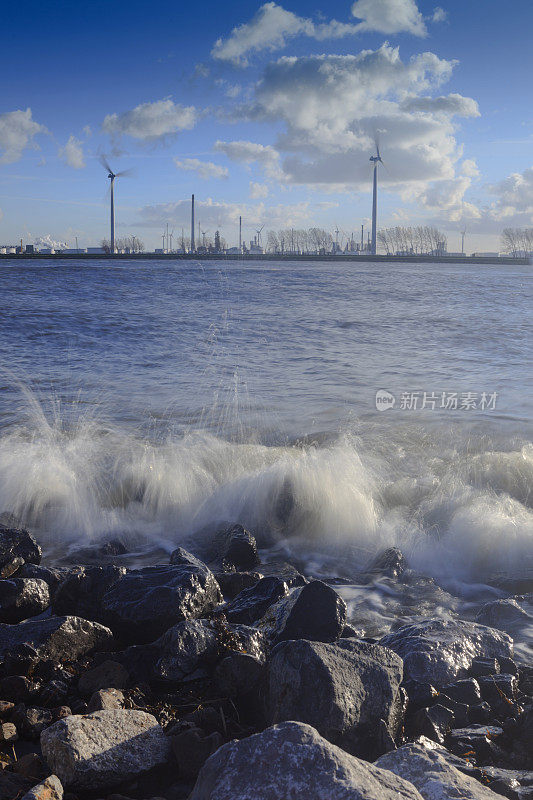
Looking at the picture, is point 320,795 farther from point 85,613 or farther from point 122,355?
point 122,355

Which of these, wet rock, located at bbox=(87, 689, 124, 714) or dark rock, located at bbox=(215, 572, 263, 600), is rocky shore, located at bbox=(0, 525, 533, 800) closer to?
wet rock, located at bbox=(87, 689, 124, 714)

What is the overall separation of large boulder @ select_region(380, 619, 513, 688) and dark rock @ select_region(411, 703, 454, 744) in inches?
8.4

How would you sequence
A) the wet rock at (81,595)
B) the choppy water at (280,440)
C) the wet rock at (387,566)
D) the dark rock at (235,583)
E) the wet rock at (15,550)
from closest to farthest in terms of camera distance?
the wet rock at (81,595) → the dark rock at (235,583) → the wet rock at (15,550) → the wet rock at (387,566) → the choppy water at (280,440)

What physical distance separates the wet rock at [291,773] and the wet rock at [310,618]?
1424mm

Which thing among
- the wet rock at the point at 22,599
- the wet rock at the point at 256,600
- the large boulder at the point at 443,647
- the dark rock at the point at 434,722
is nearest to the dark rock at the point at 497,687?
the large boulder at the point at 443,647

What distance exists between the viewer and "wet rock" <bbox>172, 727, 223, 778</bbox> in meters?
2.63

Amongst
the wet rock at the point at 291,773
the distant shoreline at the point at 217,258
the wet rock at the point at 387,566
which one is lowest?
the wet rock at the point at 387,566

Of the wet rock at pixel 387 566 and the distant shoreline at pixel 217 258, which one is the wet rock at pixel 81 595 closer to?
the wet rock at pixel 387 566

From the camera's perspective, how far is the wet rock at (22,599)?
4051mm

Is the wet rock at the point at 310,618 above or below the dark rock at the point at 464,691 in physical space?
above

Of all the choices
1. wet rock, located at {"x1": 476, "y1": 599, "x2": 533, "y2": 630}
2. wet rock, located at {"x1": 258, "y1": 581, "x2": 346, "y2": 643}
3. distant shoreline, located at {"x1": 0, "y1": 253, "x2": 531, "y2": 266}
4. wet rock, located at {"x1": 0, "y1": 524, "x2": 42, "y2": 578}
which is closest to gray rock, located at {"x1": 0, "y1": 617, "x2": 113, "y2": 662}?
wet rock, located at {"x1": 258, "y1": 581, "x2": 346, "y2": 643}

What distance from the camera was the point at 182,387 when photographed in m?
13.4

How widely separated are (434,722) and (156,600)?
5.83 feet

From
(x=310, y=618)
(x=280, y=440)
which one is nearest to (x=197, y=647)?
(x=310, y=618)
